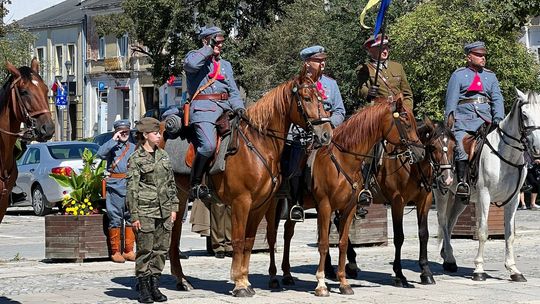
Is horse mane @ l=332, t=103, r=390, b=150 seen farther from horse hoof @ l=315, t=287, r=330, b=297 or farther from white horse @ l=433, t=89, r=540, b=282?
white horse @ l=433, t=89, r=540, b=282

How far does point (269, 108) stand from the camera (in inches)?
508

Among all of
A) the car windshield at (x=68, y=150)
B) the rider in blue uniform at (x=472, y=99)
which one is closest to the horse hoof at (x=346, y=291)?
the rider in blue uniform at (x=472, y=99)

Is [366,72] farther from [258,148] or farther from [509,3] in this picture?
[509,3]

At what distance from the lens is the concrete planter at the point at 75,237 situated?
16266 mm

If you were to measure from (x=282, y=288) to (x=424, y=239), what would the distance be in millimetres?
2021

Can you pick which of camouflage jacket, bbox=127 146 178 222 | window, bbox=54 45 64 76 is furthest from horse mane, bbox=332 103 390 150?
window, bbox=54 45 64 76

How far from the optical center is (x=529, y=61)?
3625 cm

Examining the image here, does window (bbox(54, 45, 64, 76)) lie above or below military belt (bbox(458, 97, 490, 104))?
above

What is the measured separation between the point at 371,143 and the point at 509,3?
47.3 ft

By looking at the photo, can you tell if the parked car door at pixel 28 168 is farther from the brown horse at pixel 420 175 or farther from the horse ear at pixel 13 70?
the horse ear at pixel 13 70

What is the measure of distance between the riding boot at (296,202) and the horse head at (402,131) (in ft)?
3.94

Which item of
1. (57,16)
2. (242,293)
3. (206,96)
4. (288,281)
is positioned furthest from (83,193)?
(57,16)

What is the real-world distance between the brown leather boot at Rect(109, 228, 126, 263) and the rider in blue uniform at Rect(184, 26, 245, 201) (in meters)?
3.52

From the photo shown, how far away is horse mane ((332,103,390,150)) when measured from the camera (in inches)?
516
